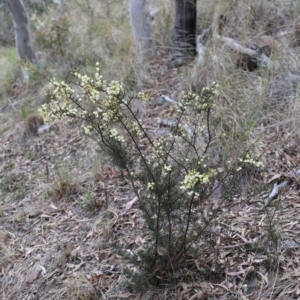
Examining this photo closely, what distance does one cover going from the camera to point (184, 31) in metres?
5.13

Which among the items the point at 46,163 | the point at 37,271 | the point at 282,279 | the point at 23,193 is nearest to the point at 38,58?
the point at 46,163

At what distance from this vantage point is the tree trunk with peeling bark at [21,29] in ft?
19.8

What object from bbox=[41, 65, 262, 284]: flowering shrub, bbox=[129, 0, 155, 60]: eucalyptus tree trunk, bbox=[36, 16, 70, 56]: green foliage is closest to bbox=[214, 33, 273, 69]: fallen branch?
bbox=[129, 0, 155, 60]: eucalyptus tree trunk

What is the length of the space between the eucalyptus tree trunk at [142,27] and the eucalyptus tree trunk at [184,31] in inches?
19.0

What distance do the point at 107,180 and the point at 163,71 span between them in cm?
208

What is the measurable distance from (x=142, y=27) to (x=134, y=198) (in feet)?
9.93

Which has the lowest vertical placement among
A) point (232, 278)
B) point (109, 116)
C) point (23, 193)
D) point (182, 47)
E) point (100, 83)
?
point (23, 193)

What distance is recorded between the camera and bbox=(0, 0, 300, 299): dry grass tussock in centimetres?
244

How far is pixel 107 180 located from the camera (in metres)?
3.68

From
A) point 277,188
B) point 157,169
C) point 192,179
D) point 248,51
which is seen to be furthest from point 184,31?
point 192,179

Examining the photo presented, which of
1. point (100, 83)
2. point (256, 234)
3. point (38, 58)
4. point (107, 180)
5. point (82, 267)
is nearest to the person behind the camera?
point (100, 83)

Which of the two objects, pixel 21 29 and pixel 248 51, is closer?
pixel 248 51

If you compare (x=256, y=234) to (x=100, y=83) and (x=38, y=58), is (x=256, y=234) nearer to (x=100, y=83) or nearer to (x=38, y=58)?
(x=100, y=83)

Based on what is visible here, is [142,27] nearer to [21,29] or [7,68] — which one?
[21,29]
